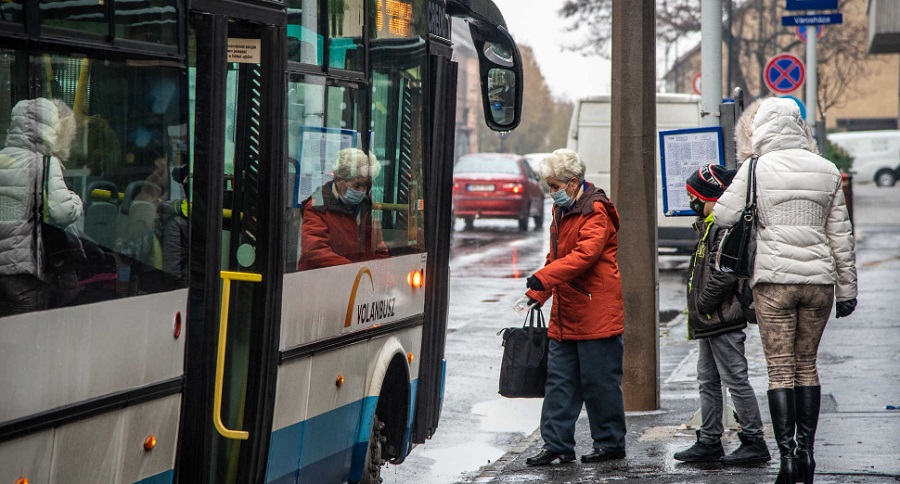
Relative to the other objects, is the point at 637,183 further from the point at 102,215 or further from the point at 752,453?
the point at 102,215

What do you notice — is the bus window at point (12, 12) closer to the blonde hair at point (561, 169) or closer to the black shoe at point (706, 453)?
the blonde hair at point (561, 169)

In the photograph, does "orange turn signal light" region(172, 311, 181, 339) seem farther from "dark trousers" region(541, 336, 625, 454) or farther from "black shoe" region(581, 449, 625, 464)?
"black shoe" region(581, 449, 625, 464)

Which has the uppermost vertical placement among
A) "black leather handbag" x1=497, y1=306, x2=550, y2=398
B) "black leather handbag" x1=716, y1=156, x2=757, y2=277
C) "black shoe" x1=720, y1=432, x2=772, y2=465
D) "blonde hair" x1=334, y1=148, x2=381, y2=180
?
"blonde hair" x1=334, y1=148, x2=381, y2=180

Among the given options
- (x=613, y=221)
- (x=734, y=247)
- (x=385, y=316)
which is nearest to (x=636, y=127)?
(x=613, y=221)

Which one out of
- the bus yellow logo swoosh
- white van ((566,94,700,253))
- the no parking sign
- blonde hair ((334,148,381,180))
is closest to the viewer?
blonde hair ((334,148,381,180))

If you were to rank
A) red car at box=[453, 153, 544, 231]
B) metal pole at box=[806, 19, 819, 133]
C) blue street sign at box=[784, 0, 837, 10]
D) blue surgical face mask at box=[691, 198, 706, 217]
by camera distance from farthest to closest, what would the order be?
red car at box=[453, 153, 544, 231], metal pole at box=[806, 19, 819, 133], blue street sign at box=[784, 0, 837, 10], blue surgical face mask at box=[691, 198, 706, 217]

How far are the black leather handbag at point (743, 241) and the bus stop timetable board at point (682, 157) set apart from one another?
7.02 feet

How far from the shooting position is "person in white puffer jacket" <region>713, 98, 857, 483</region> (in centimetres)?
627

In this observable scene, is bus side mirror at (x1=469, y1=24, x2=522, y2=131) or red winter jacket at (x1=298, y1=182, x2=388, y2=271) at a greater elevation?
bus side mirror at (x1=469, y1=24, x2=522, y2=131)

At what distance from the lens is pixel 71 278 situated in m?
3.60

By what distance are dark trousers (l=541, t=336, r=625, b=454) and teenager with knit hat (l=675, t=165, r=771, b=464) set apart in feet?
1.42

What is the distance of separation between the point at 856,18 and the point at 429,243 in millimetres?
61019

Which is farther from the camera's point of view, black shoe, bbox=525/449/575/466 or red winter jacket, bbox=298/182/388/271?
black shoe, bbox=525/449/575/466

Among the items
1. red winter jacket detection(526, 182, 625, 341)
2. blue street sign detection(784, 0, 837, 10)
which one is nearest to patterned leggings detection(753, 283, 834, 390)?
red winter jacket detection(526, 182, 625, 341)
